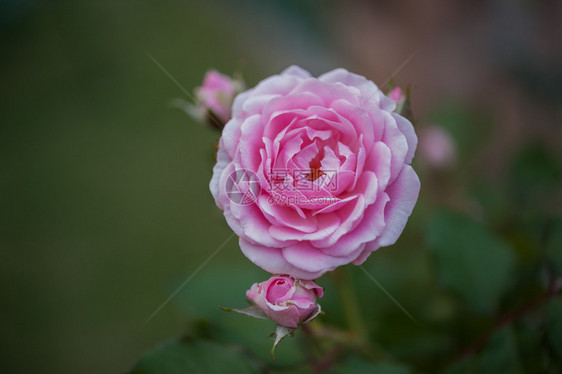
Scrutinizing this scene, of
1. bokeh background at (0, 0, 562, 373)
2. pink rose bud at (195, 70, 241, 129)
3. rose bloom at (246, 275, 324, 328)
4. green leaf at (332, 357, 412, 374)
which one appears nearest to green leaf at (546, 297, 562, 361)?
bokeh background at (0, 0, 562, 373)

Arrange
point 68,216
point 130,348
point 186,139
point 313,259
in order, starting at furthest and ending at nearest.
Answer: point 186,139 < point 68,216 < point 130,348 < point 313,259

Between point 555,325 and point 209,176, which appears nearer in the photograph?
point 555,325

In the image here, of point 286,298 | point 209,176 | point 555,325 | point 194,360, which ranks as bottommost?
point 209,176

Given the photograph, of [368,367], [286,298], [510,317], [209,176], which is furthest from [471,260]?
[209,176]

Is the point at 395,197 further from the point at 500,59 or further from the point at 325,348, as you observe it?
the point at 500,59

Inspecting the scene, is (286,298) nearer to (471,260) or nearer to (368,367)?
(368,367)

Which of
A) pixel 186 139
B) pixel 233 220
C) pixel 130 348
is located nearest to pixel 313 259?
pixel 233 220
